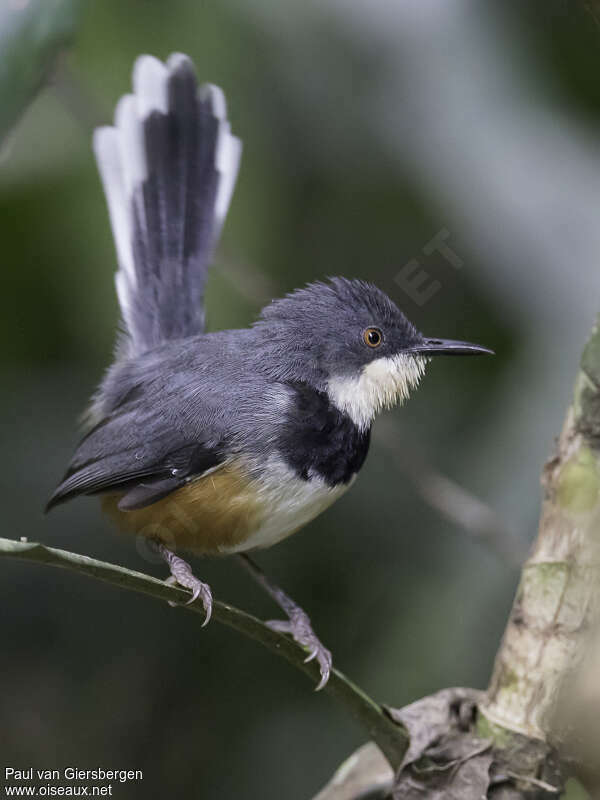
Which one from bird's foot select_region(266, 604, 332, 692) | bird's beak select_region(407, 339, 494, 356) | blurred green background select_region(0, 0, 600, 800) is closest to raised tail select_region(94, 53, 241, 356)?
blurred green background select_region(0, 0, 600, 800)

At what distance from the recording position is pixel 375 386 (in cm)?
321

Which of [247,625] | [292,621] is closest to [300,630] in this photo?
[292,621]

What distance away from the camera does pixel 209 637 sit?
3.92 m

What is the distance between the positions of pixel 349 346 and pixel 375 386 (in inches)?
6.4

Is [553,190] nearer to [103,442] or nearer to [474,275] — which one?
[474,275]

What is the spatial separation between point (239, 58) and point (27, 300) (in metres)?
1.39

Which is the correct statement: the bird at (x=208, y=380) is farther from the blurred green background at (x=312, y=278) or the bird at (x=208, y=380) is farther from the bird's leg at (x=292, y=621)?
the blurred green background at (x=312, y=278)

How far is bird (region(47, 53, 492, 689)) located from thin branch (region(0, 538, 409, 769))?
0.09 m

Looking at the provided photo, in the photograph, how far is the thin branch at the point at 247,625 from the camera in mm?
1702

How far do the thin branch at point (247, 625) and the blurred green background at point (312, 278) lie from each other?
122 centimetres

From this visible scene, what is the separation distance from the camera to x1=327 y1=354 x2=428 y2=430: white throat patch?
3.15 metres

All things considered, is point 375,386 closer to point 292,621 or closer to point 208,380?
point 208,380

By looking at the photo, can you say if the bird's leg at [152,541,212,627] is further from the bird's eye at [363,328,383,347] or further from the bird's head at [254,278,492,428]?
the bird's eye at [363,328,383,347]

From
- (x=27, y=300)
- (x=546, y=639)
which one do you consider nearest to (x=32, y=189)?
(x=27, y=300)
